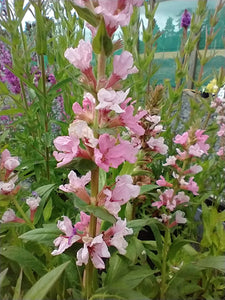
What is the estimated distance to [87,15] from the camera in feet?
1.10

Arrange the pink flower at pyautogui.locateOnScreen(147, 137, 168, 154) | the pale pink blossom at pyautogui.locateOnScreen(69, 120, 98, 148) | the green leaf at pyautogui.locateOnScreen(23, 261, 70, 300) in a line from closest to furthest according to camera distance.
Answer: the green leaf at pyautogui.locateOnScreen(23, 261, 70, 300), the pale pink blossom at pyautogui.locateOnScreen(69, 120, 98, 148), the pink flower at pyautogui.locateOnScreen(147, 137, 168, 154)

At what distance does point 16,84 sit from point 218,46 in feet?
5.15

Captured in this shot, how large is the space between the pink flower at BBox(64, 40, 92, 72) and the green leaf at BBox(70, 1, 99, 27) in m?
0.03

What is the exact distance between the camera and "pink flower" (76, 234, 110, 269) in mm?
397

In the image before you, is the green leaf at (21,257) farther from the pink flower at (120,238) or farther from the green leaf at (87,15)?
the green leaf at (87,15)

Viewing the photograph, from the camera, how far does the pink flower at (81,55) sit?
372 mm

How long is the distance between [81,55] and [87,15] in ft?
0.18

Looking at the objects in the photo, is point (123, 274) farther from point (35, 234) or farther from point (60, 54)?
point (60, 54)

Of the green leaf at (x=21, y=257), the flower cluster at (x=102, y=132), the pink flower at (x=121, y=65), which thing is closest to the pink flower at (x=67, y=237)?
the flower cluster at (x=102, y=132)

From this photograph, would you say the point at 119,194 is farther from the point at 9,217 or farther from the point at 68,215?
the point at 68,215

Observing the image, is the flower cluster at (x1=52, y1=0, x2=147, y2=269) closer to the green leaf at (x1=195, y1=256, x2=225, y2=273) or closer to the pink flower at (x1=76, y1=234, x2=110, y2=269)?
the pink flower at (x1=76, y1=234, x2=110, y2=269)

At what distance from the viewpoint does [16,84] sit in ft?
3.29

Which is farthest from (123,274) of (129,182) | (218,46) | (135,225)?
(218,46)

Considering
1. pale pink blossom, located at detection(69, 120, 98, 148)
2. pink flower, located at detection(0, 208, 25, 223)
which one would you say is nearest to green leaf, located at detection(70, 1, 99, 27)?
pale pink blossom, located at detection(69, 120, 98, 148)
